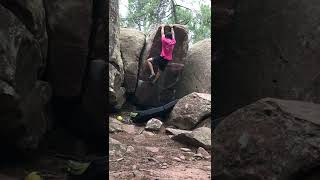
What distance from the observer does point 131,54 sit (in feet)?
32.9

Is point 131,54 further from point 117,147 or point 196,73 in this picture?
point 117,147

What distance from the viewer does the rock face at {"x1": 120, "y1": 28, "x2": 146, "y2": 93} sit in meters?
9.82

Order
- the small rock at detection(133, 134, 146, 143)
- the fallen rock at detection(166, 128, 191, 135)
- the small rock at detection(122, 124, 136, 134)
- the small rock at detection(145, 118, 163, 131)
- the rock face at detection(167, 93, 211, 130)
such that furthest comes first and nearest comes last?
1. the rock face at detection(167, 93, 211, 130)
2. the small rock at detection(145, 118, 163, 131)
3. the small rock at detection(122, 124, 136, 134)
4. the fallen rock at detection(166, 128, 191, 135)
5. the small rock at detection(133, 134, 146, 143)

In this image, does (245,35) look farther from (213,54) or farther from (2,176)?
(2,176)

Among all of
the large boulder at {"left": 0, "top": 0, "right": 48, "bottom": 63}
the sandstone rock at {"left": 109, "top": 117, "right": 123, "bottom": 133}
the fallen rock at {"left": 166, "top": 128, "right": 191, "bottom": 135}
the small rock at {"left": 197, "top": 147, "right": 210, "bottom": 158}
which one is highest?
the large boulder at {"left": 0, "top": 0, "right": 48, "bottom": 63}

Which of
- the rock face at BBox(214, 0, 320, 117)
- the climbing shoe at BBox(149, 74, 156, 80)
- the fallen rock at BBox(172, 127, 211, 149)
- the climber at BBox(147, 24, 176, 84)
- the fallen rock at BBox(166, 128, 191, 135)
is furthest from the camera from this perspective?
the climbing shoe at BBox(149, 74, 156, 80)

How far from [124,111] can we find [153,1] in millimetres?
5172

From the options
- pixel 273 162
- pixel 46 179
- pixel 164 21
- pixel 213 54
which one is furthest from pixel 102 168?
pixel 164 21

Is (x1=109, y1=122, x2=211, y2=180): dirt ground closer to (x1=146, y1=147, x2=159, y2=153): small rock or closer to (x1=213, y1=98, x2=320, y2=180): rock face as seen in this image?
(x1=146, y1=147, x2=159, y2=153): small rock

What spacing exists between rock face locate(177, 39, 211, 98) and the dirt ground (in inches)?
108

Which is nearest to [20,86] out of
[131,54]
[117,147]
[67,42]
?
[67,42]

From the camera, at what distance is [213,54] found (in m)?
4.05

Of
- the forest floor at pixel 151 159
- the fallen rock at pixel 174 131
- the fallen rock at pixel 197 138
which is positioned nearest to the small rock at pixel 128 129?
the forest floor at pixel 151 159

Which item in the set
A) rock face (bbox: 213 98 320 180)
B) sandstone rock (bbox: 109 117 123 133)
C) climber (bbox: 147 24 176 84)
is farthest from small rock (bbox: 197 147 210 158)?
rock face (bbox: 213 98 320 180)
